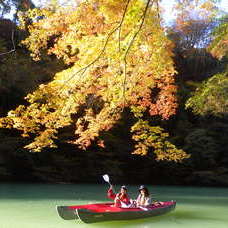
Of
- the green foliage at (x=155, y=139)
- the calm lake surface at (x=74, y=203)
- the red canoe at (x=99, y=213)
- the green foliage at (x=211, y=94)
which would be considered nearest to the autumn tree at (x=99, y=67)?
the green foliage at (x=155, y=139)

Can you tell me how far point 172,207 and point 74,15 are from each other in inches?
321

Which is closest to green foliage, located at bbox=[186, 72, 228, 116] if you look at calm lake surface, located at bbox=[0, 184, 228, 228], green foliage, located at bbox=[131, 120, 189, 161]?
green foliage, located at bbox=[131, 120, 189, 161]

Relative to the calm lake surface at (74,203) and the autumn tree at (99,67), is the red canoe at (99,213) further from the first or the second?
the autumn tree at (99,67)

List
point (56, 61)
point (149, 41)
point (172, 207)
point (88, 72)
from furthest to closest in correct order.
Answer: point (56, 61) → point (172, 207) → point (149, 41) → point (88, 72)

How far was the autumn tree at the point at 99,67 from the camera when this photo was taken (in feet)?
13.3

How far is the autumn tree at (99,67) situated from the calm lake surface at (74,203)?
5268 mm

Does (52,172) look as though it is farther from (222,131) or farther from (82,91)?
(82,91)

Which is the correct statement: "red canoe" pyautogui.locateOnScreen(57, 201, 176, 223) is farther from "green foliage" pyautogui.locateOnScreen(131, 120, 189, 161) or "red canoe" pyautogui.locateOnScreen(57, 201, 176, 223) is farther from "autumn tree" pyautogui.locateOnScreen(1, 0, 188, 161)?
"green foliage" pyautogui.locateOnScreen(131, 120, 189, 161)

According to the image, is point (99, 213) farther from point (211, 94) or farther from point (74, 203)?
point (74, 203)

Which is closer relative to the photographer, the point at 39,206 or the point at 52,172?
the point at 39,206

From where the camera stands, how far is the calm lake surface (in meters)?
9.79

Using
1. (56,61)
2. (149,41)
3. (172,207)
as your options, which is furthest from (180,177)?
(149,41)

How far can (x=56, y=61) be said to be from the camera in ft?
68.0

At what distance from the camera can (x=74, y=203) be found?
1352cm
